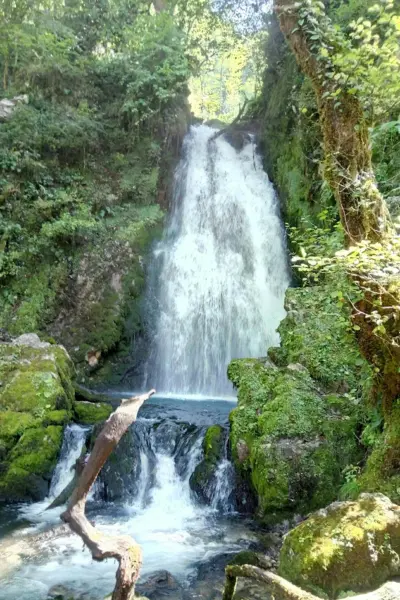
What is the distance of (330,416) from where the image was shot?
5.95 m

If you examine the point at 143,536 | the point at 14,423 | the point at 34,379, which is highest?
the point at 34,379

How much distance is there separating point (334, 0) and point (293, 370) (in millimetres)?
8881

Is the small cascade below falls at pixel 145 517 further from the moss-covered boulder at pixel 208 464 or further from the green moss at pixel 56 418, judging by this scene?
the green moss at pixel 56 418

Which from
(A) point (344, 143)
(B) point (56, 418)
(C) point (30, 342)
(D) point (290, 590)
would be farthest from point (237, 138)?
(D) point (290, 590)

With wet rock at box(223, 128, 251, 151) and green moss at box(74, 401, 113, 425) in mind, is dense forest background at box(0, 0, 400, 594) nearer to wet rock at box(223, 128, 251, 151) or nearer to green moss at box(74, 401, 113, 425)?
green moss at box(74, 401, 113, 425)

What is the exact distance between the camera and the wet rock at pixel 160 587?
4355 millimetres

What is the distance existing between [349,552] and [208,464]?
3.45 m

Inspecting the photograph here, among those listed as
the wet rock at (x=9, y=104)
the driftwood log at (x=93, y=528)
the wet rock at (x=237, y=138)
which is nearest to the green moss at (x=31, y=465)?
the driftwood log at (x=93, y=528)

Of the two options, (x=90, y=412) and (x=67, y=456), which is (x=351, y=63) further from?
(x=90, y=412)

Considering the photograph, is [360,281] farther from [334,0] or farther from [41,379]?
[334,0]

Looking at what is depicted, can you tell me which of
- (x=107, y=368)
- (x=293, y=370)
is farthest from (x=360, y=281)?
(x=107, y=368)

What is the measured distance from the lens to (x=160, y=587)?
4.49 metres

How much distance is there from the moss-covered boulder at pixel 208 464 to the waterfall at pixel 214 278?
3826mm

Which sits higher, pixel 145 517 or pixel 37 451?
pixel 37 451
